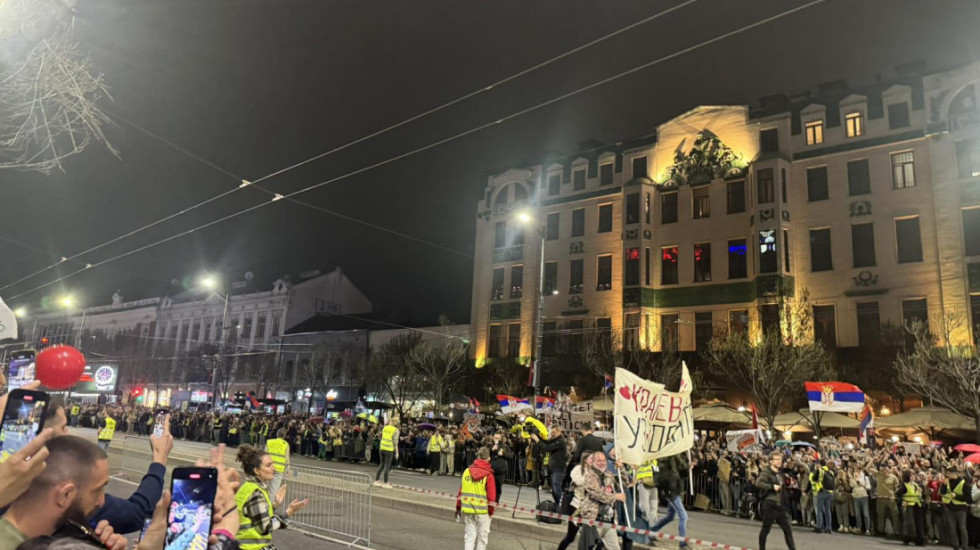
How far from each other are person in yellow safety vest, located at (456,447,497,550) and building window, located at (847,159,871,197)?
3093cm

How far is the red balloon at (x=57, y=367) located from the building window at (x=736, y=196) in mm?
33926

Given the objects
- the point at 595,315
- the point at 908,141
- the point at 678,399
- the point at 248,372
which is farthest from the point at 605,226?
the point at 248,372

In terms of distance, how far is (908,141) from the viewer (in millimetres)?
31297

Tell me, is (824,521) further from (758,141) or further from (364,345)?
(364,345)

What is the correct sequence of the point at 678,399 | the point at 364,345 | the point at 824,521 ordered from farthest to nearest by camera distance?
the point at 364,345 < the point at 824,521 < the point at 678,399

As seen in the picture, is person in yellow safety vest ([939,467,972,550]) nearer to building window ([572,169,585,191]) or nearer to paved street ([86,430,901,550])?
paved street ([86,430,901,550])

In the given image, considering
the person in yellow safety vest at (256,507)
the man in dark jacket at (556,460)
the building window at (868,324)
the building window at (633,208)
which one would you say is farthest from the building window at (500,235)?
the person in yellow safety vest at (256,507)

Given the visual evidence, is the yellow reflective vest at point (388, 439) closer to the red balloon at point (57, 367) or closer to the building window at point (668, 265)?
the red balloon at point (57, 367)

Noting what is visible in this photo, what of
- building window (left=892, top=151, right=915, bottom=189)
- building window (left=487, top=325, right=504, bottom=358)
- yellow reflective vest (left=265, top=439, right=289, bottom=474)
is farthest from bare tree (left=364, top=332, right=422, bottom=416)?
yellow reflective vest (left=265, top=439, right=289, bottom=474)

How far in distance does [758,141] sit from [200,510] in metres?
37.3

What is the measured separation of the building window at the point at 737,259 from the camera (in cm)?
3522

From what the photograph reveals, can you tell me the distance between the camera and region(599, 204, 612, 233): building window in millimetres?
40531

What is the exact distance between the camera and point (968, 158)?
29344 mm

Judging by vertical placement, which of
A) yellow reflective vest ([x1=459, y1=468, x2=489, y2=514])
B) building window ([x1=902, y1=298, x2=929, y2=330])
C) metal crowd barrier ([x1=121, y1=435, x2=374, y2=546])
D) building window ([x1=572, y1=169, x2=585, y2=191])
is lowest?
metal crowd barrier ([x1=121, y1=435, x2=374, y2=546])
